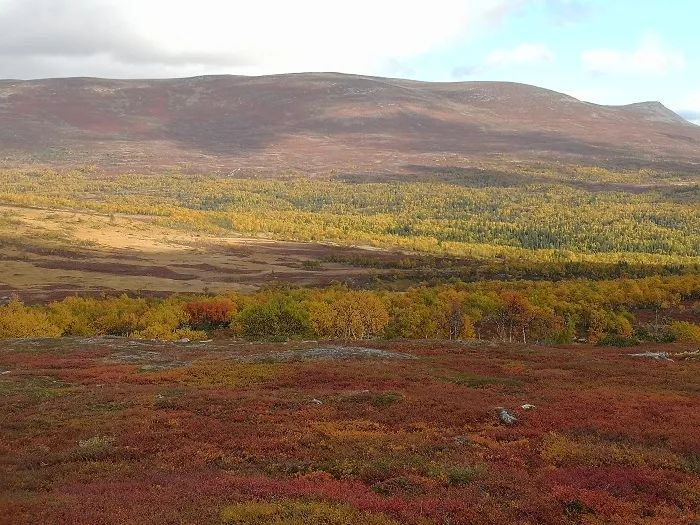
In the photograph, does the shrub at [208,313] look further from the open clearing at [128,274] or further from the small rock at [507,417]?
the small rock at [507,417]

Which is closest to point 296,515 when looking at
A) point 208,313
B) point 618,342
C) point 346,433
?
point 346,433

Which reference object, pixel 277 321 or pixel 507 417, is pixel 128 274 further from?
pixel 507 417

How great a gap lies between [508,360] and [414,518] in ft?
136

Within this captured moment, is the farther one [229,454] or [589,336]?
[589,336]

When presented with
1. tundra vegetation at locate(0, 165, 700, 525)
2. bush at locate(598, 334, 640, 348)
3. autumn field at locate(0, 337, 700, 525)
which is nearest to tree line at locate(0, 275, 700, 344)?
bush at locate(598, 334, 640, 348)

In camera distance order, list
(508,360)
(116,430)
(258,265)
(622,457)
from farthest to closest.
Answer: (258,265), (508,360), (116,430), (622,457)

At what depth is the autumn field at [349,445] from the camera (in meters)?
16.6

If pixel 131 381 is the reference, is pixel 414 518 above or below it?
above

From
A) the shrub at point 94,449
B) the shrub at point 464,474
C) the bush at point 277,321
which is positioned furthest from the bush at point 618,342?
the shrub at point 94,449

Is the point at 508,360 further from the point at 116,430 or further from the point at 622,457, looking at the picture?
the point at 116,430

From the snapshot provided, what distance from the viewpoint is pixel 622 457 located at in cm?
2177

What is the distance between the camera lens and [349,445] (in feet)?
78.6

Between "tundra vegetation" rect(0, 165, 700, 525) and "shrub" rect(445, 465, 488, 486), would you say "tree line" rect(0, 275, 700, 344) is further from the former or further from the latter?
"shrub" rect(445, 465, 488, 486)

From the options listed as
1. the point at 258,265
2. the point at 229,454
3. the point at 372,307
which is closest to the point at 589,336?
the point at 372,307
